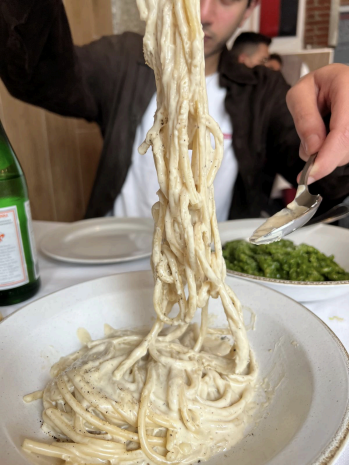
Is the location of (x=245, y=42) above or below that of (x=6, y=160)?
above

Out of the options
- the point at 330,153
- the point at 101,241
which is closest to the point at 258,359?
the point at 330,153

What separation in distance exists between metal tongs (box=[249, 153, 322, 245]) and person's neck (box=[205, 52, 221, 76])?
1343 mm

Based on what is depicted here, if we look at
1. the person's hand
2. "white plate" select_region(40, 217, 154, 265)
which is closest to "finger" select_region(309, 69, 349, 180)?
the person's hand

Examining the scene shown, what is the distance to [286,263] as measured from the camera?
87 centimetres

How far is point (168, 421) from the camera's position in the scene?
503mm

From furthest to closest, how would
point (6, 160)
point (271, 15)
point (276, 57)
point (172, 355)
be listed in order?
point (271, 15)
point (276, 57)
point (6, 160)
point (172, 355)

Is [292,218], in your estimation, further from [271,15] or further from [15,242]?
[271,15]

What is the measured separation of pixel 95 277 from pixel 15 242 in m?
0.25

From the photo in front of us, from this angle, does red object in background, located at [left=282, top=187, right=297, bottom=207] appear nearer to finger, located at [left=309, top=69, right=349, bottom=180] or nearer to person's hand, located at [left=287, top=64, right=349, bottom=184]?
person's hand, located at [left=287, top=64, right=349, bottom=184]

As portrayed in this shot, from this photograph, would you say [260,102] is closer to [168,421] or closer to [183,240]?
[183,240]

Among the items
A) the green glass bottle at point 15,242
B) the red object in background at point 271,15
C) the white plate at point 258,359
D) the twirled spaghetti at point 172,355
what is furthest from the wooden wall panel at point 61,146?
the twirled spaghetti at point 172,355

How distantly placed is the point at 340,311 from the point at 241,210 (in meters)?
1.16

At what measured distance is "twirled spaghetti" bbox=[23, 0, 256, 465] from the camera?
1.51ft

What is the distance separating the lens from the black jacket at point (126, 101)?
152cm
